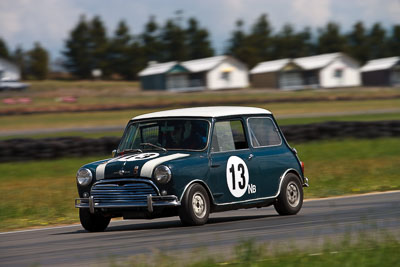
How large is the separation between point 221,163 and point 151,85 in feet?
259

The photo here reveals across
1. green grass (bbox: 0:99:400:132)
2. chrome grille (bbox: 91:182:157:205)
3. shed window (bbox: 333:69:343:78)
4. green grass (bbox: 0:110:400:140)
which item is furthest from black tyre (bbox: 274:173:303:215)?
shed window (bbox: 333:69:343:78)

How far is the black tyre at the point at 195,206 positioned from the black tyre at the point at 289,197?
147cm

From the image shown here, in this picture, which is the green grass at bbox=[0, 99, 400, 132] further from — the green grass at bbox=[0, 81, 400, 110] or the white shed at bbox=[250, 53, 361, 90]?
the white shed at bbox=[250, 53, 361, 90]

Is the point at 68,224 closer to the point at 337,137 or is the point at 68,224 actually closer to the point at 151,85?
the point at 337,137

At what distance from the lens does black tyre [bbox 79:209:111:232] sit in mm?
8703

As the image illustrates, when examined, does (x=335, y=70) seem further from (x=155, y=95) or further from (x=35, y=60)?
(x=35, y=60)

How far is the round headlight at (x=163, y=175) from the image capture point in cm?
812

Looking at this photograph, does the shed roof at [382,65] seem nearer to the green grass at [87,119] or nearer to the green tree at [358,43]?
the green tree at [358,43]

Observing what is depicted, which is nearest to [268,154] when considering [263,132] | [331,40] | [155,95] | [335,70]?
[263,132]

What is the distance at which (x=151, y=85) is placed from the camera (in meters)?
87.4

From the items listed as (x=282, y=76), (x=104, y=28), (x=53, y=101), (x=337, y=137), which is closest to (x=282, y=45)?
(x=104, y=28)

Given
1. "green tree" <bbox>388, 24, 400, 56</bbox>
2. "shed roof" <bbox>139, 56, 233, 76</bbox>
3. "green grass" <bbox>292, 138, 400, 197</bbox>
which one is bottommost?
"green grass" <bbox>292, 138, 400, 197</bbox>

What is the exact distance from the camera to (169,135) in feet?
29.8

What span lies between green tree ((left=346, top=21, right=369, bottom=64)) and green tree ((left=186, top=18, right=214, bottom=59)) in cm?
2509
